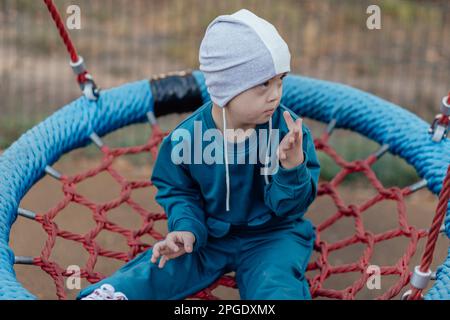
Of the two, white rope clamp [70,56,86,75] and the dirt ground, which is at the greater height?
white rope clamp [70,56,86,75]

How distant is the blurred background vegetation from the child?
1253 mm

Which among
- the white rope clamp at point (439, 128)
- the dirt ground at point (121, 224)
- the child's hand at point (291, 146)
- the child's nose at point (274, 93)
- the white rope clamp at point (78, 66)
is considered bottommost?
the dirt ground at point (121, 224)

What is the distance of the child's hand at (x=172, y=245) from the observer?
1379 mm

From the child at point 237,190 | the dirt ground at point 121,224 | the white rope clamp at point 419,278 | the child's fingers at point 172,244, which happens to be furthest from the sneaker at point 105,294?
the dirt ground at point 121,224

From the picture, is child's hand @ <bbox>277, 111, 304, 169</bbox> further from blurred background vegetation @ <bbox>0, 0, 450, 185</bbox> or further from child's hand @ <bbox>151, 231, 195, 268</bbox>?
blurred background vegetation @ <bbox>0, 0, 450, 185</bbox>

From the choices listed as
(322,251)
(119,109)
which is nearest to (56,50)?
(119,109)

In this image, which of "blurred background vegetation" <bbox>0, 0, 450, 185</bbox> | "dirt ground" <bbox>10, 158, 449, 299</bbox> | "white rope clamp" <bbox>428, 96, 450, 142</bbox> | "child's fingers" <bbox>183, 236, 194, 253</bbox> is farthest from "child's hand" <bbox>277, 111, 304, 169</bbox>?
"blurred background vegetation" <bbox>0, 0, 450, 185</bbox>

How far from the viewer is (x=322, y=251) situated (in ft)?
5.57

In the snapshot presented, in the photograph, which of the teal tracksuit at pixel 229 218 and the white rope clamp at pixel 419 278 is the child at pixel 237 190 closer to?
the teal tracksuit at pixel 229 218

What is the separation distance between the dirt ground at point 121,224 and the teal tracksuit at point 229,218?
0.64m

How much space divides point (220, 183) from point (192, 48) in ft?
6.50

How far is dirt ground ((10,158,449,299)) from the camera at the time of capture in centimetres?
218

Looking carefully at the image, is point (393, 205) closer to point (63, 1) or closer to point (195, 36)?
point (195, 36)

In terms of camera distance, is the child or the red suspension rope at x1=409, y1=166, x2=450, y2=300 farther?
the child
